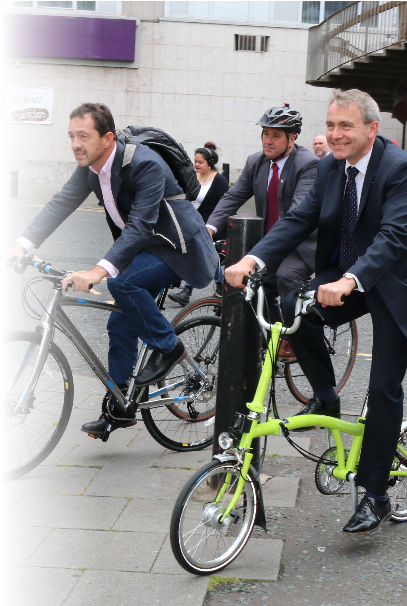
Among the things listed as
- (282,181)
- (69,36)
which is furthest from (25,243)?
(69,36)

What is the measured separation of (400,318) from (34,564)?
171cm

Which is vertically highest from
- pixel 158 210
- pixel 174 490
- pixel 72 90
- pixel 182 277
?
pixel 72 90

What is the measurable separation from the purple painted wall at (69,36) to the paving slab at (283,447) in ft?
71.3

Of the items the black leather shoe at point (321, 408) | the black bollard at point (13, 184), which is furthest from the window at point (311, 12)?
the black leather shoe at point (321, 408)

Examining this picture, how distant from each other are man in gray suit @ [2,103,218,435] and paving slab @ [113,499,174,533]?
1.96 ft

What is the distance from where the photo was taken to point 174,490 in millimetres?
3910

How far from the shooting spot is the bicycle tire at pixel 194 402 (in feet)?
14.7

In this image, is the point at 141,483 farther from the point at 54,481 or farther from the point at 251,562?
the point at 251,562

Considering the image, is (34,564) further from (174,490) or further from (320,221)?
(320,221)

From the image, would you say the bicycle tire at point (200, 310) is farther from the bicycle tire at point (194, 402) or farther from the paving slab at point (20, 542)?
the paving slab at point (20, 542)

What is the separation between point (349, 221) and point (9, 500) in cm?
198

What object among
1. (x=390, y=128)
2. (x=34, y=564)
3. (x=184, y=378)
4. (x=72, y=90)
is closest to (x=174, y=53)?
(x=72, y=90)

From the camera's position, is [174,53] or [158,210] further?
[174,53]

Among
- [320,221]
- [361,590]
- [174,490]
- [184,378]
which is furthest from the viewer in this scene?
[184,378]
